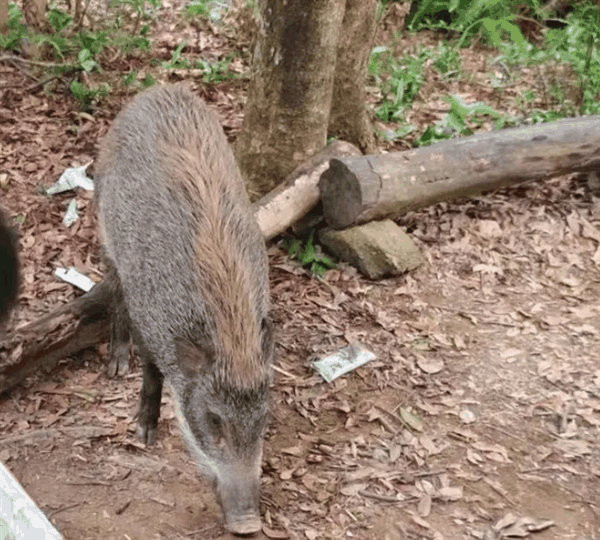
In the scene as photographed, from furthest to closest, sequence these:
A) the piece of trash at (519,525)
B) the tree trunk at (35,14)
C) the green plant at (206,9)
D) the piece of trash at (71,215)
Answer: the green plant at (206,9) → the tree trunk at (35,14) → the piece of trash at (71,215) → the piece of trash at (519,525)

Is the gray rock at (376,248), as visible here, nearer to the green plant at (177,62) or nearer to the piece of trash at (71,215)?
the piece of trash at (71,215)

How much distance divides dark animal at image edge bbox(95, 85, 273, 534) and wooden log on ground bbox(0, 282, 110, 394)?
124 mm

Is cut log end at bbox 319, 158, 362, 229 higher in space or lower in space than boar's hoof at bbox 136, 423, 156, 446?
higher

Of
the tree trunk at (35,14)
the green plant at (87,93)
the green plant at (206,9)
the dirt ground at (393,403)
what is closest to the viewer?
the dirt ground at (393,403)

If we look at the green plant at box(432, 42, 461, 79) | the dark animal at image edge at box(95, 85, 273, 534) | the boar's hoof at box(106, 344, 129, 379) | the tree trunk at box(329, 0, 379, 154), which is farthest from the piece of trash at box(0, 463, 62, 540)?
the green plant at box(432, 42, 461, 79)

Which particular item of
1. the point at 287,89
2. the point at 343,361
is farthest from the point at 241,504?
the point at 287,89

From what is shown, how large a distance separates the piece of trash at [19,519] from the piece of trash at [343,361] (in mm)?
2681

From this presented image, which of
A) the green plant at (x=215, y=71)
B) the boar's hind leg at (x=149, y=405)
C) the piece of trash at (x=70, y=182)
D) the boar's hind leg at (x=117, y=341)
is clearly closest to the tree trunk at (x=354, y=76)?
the green plant at (x=215, y=71)

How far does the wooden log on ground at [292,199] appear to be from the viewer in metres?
5.21

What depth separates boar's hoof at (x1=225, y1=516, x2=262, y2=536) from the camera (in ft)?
11.5

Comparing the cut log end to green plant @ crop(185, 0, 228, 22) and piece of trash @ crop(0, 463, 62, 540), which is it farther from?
green plant @ crop(185, 0, 228, 22)

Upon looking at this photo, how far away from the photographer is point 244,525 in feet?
11.5

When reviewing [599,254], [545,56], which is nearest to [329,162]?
[599,254]

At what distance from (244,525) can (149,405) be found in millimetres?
987
